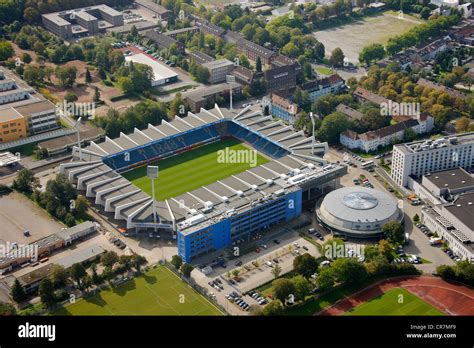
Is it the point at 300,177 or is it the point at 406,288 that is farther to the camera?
the point at 300,177

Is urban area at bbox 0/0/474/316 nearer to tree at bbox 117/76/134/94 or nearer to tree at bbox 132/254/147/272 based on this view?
tree at bbox 132/254/147/272

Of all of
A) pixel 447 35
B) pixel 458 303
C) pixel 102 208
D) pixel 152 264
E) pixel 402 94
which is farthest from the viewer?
pixel 447 35

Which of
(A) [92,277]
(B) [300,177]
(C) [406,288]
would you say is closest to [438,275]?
(C) [406,288]

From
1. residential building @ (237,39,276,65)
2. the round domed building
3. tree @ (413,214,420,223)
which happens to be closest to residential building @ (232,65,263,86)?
residential building @ (237,39,276,65)

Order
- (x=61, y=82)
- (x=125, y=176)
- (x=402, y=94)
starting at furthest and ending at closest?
(x=61, y=82), (x=402, y=94), (x=125, y=176)

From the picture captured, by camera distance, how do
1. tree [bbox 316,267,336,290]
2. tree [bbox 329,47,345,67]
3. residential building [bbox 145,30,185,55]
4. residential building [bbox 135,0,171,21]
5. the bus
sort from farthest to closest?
residential building [bbox 135,0,171,21] → residential building [bbox 145,30,185,55] → tree [bbox 329,47,345,67] → the bus → tree [bbox 316,267,336,290]

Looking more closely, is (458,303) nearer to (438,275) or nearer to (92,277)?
(438,275)

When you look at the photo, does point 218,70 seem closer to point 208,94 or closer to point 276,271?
point 208,94

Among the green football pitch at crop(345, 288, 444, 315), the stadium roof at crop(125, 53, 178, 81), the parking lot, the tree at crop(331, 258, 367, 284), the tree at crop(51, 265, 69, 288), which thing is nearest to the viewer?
the green football pitch at crop(345, 288, 444, 315)
